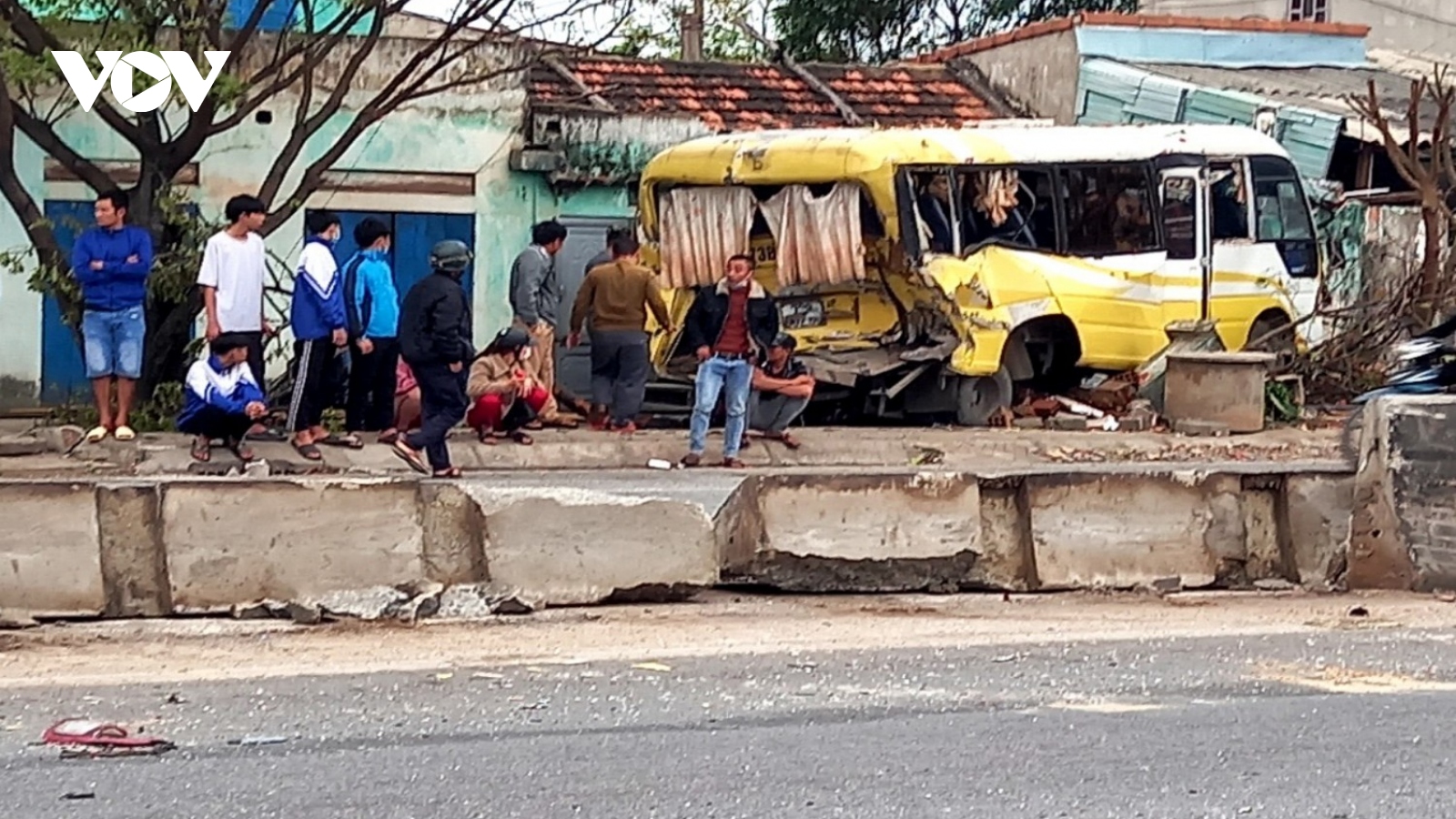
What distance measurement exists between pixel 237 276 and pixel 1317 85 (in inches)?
601

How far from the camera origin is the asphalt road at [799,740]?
6.07 m

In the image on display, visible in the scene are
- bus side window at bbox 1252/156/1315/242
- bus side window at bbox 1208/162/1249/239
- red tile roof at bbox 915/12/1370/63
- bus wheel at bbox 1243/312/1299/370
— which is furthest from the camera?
red tile roof at bbox 915/12/1370/63

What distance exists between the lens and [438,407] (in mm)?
13047

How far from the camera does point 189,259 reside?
52.4 ft

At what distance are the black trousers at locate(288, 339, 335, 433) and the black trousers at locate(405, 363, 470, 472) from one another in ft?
4.14

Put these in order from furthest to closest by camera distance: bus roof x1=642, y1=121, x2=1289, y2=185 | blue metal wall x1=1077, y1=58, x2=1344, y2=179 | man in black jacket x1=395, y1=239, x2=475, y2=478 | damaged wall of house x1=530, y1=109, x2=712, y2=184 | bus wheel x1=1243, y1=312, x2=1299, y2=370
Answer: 1. blue metal wall x1=1077, y1=58, x2=1344, y2=179
2. damaged wall of house x1=530, y1=109, x2=712, y2=184
3. bus wheel x1=1243, y1=312, x2=1299, y2=370
4. bus roof x1=642, y1=121, x2=1289, y2=185
5. man in black jacket x1=395, y1=239, x2=475, y2=478

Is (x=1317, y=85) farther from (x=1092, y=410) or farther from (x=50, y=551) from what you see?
(x=50, y=551)

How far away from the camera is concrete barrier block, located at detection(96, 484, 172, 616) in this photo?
29.7 feet

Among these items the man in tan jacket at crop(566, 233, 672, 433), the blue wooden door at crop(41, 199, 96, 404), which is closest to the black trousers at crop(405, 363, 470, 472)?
the man in tan jacket at crop(566, 233, 672, 433)

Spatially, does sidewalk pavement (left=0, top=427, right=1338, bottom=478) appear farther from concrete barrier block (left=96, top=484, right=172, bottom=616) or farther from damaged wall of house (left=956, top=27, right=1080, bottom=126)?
damaged wall of house (left=956, top=27, right=1080, bottom=126)

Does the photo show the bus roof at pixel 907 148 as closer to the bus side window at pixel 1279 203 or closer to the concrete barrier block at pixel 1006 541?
the bus side window at pixel 1279 203

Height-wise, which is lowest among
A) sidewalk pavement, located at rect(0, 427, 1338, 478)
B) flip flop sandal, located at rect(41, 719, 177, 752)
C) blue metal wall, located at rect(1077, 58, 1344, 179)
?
sidewalk pavement, located at rect(0, 427, 1338, 478)

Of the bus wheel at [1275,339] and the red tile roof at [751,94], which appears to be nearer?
the bus wheel at [1275,339]

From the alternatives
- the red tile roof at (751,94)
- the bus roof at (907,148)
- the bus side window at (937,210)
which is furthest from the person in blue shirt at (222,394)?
the red tile roof at (751,94)
